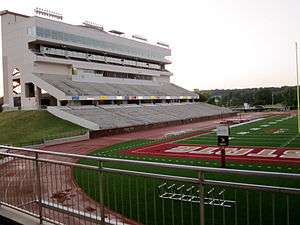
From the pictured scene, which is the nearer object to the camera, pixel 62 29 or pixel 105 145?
pixel 105 145

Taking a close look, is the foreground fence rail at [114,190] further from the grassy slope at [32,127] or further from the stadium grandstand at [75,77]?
the stadium grandstand at [75,77]

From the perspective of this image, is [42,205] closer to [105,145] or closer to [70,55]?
[105,145]

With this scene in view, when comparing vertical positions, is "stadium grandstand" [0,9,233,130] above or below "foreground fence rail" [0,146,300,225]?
above

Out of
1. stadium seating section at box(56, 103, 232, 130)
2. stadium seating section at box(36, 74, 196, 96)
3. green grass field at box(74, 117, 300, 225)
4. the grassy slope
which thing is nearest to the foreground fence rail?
green grass field at box(74, 117, 300, 225)

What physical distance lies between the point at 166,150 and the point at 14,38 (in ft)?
127

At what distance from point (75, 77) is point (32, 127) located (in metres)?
17.4

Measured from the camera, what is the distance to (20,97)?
54.0 m

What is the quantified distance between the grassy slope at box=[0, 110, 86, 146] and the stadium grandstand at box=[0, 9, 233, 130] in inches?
60.4

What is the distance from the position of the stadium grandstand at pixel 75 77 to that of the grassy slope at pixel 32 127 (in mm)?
1535

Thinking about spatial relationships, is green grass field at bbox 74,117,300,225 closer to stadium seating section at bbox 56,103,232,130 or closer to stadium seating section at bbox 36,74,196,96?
stadium seating section at bbox 56,103,232,130

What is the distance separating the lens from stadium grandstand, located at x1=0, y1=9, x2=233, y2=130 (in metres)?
48.8

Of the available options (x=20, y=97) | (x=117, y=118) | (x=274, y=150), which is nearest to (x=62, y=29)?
(x=20, y=97)

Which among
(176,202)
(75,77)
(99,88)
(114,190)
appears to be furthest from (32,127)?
(114,190)

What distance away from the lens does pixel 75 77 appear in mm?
57156
